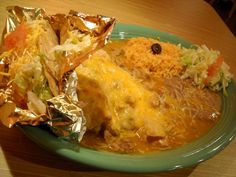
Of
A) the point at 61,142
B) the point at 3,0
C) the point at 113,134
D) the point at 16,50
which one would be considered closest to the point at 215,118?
the point at 113,134

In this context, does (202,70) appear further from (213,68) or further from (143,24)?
(143,24)

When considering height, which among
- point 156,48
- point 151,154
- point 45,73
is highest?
point 45,73

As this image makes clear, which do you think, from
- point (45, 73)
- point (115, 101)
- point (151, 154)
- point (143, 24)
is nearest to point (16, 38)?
point (45, 73)

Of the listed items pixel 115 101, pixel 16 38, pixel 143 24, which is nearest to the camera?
pixel 16 38

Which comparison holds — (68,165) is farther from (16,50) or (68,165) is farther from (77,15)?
(77,15)

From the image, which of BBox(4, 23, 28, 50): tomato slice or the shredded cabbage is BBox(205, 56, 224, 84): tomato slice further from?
BBox(4, 23, 28, 50): tomato slice

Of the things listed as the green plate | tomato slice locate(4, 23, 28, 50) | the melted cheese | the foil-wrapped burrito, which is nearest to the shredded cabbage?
the green plate

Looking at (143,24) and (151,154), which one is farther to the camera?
(143,24)
